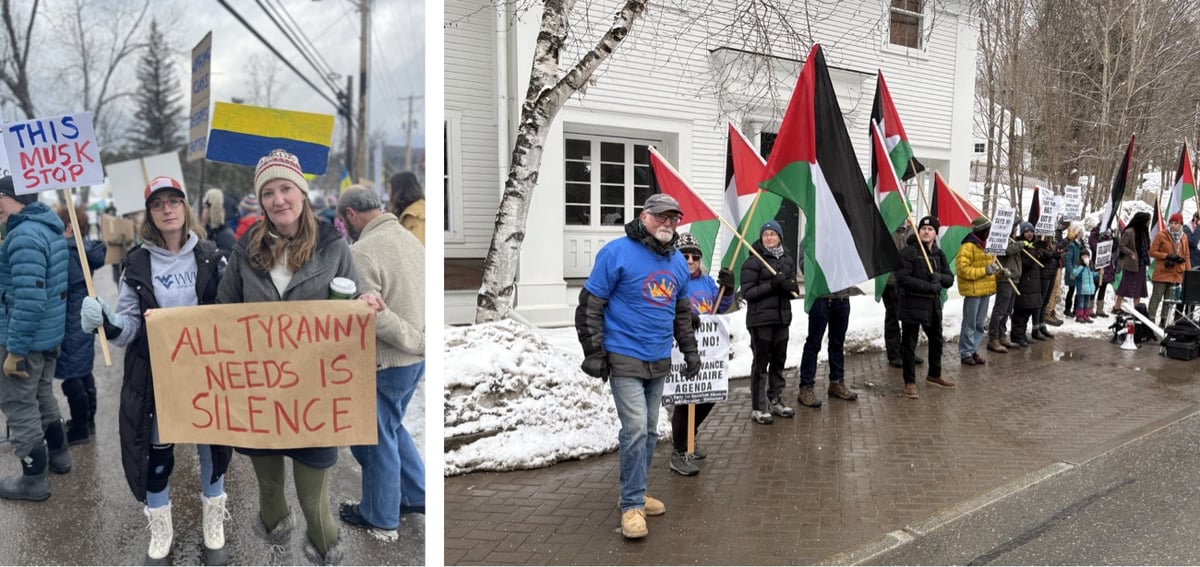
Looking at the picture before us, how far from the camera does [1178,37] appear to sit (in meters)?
18.0

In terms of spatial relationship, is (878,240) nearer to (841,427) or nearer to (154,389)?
(841,427)

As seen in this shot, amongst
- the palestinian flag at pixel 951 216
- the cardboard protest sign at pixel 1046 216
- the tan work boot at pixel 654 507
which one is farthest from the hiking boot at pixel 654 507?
the cardboard protest sign at pixel 1046 216

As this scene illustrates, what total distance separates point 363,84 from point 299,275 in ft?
2.81

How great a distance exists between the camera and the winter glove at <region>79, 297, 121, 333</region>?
316 cm

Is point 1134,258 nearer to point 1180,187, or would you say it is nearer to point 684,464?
point 1180,187

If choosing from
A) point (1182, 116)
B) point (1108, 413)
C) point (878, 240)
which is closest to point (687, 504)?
point (878, 240)

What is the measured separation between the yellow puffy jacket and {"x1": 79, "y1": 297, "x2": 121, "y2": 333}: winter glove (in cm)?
845

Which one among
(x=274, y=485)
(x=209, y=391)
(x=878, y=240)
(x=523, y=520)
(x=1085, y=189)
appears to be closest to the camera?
(x=209, y=391)

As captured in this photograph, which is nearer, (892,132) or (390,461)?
(390,461)

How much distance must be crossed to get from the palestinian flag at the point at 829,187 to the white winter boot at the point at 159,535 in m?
4.46

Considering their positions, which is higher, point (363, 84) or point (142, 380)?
point (363, 84)

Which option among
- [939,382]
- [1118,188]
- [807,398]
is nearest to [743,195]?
[807,398]

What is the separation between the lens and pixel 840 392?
718 centimetres

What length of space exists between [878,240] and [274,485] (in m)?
4.40
